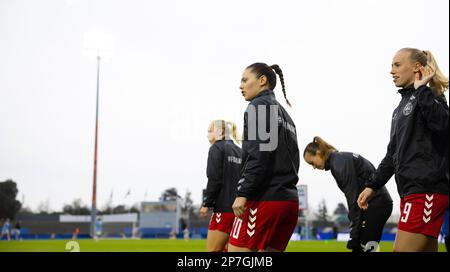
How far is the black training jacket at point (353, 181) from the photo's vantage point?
19.0 ft

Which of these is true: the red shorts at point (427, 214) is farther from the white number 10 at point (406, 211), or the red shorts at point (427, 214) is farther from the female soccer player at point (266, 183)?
the female soccer player at point (266, 183)

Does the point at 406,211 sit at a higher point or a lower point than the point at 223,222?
higher

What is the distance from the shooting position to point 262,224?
3.95 m

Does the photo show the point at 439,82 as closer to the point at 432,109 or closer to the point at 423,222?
the point at 432,109

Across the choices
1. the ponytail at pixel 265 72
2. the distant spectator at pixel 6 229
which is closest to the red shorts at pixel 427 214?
the ponytail at pixel 265 72

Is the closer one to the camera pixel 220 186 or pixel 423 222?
pixel 423 222

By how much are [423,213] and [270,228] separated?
3.54 ft

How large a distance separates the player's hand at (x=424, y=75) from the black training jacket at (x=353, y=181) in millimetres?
1757

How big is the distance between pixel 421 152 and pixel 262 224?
4.12 ft

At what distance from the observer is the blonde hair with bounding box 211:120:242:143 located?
6.86 m

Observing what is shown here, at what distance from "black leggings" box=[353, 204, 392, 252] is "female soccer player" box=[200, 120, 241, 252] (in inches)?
63.6

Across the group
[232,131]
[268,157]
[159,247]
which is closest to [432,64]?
[268,157]

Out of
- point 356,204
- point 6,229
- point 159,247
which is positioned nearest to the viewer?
point 356,204
